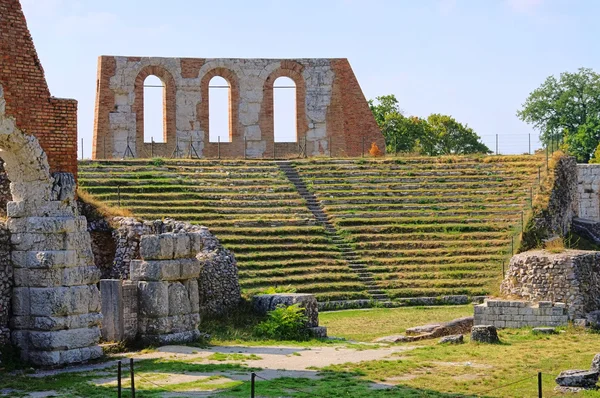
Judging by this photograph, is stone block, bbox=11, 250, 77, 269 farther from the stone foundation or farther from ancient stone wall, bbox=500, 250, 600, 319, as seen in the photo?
ancient stone wall, bbox=500, 250, 600, 319

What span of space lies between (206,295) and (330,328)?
3.57 metres

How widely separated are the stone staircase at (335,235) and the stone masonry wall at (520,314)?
518 centimetres

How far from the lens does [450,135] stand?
61125mm

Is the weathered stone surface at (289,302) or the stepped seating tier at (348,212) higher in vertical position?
the stepped seating tier at (348,212)

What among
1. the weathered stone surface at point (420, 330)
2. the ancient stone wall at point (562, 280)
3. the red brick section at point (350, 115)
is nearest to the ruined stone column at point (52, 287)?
the weathered stone surface at point (420, 330)

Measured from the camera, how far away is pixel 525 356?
17.4m

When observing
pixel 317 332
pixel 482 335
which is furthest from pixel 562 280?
pixel 317 332

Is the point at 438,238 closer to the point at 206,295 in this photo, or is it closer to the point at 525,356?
the point at 206,295

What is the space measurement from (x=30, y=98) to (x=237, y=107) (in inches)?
963

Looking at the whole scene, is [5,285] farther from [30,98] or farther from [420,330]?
[420,330]

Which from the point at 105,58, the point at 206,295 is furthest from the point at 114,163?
the point at 206,295

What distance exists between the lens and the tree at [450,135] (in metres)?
60.5

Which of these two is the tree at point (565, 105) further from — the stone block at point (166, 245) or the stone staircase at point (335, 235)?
the stone block at point (166, 245)

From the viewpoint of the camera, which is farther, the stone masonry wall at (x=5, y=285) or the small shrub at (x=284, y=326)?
the small shrub at (x=284, y=326)
